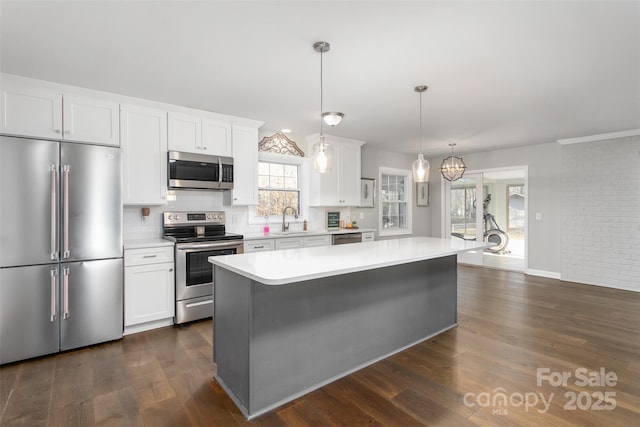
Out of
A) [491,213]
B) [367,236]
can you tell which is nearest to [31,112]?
[367,236]

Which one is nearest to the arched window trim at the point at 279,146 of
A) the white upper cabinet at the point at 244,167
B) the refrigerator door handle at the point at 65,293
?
the white upper cabinet at the point at 244,167

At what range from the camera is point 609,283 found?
17.1 ft

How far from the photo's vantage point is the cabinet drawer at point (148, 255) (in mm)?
3232

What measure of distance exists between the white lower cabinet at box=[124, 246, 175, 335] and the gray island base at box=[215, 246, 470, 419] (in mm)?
1306

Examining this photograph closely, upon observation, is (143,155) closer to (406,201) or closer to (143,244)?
(143,244)

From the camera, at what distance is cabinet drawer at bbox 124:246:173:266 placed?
10.6 ft

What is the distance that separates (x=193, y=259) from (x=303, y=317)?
1876 millimetres

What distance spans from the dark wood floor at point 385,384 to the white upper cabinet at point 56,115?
6.48 feet

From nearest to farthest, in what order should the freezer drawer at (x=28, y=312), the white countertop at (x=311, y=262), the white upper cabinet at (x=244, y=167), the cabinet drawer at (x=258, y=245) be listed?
the white countertop at (x=311, y=262), the freezer drawer at (x=28, y=312), the cabinet drawer at (x=258, y=245), the white upper cabinet at (x=244, y=167)

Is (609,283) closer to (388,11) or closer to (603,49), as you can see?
(603,49)

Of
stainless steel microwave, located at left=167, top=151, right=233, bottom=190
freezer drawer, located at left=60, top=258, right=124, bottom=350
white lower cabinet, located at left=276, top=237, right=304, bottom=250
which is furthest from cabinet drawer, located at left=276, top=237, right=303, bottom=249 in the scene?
freezer drawer, located at left=60, top=258, right=124, bottom=350

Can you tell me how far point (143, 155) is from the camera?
3510 mm

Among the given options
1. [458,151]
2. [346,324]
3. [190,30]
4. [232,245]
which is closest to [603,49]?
[346,324]

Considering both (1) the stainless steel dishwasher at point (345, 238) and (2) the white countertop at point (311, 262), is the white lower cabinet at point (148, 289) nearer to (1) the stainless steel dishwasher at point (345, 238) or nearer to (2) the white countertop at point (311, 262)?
(2) the white countertop at point (311, 262)
